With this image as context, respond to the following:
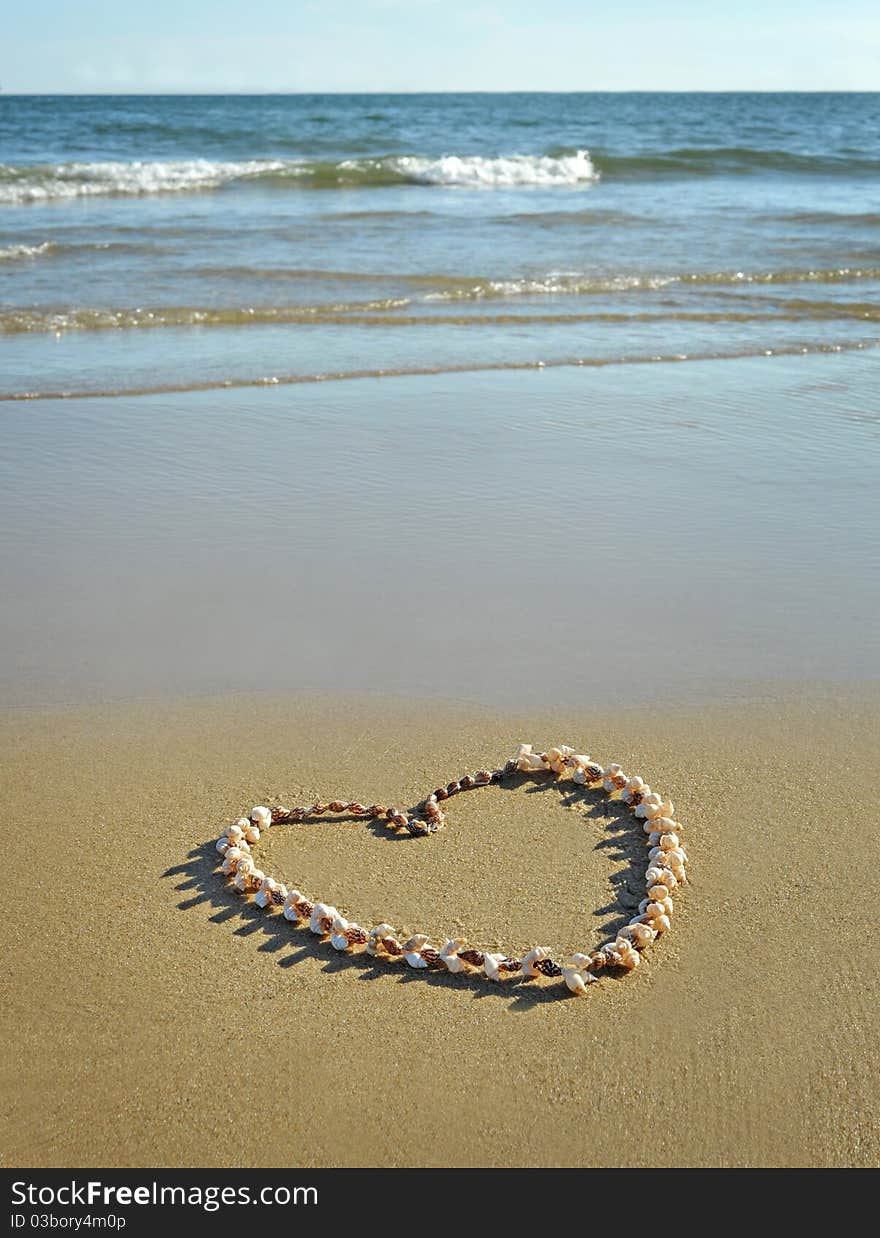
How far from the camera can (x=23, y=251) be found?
12773mm

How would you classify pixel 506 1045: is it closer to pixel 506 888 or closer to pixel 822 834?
pixel 506 888

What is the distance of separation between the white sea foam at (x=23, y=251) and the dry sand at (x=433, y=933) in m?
9.86

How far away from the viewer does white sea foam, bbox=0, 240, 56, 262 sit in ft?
41.1

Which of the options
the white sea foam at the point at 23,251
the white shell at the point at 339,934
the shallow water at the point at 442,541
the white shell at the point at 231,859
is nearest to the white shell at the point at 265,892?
the white shell at the point at 231,859

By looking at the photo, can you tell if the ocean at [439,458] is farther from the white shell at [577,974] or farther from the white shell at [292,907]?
the white shell at [577,974]

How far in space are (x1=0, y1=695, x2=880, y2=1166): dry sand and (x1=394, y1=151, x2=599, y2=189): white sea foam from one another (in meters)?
21.4

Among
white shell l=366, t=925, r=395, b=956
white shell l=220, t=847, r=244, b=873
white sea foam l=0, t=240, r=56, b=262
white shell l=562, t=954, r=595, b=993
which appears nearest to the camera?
white shell l=562, t=954, r=595, b=993

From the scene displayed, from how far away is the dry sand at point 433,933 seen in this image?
98.3 inches

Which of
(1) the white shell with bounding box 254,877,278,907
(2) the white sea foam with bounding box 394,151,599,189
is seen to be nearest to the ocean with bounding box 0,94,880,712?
(1) the white shell with bounding box 254,877,278,907

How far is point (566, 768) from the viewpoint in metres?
3.70

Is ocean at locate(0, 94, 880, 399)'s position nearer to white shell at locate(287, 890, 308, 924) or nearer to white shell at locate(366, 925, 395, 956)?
white shell at locate(287, 890, 308, 924)

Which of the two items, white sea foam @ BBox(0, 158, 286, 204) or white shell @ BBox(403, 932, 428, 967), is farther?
white sea foam @ BBox(0, 158, 286, 204)

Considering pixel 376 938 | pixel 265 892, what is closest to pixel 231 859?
pixel 265 892
